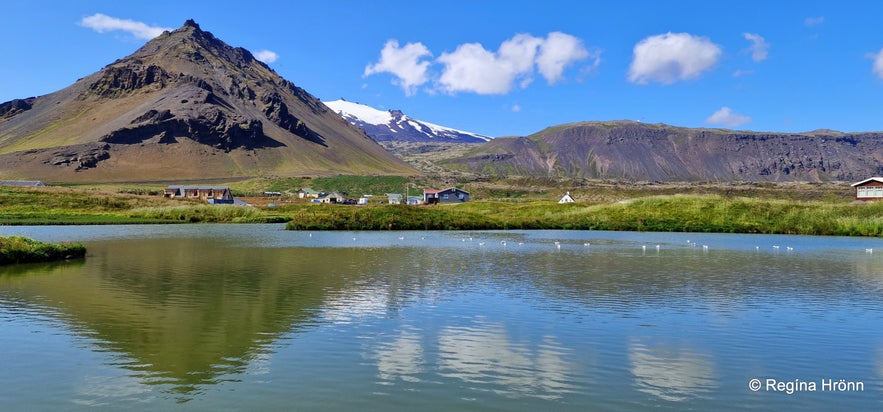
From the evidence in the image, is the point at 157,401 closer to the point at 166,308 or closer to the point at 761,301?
the point at 166,308

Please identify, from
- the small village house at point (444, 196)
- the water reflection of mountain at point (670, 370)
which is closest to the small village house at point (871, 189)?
the small village house at point (444, 196)

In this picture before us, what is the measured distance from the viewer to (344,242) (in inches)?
2190

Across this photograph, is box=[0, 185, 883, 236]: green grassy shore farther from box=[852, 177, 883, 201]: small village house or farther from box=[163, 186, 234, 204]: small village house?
box=[163, 186, 234, 204]: small village house

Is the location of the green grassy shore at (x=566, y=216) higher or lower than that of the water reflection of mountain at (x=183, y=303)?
higher

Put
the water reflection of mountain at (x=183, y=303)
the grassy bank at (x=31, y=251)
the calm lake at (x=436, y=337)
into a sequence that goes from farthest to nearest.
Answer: the grassy bank at (x=31, y=251) → the water reflection of mountain at (x=183, y=303) → the calm lake at (x=436, y=337)

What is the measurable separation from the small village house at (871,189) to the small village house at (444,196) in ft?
278

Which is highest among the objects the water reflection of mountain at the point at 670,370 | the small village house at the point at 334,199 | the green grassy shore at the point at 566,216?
the small village house at the point at 334,199

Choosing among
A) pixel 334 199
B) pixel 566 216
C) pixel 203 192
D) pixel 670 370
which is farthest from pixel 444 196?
pixel 670 370

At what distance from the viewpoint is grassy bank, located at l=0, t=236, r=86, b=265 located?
34.4 meters

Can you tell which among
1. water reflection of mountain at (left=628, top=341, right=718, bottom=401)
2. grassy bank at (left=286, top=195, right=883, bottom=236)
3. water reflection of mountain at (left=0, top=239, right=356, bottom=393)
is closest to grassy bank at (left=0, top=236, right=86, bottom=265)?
water reflection of mountain at (left=0, top=239, right=356, bottom=393)

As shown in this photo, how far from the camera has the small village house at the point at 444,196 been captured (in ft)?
527

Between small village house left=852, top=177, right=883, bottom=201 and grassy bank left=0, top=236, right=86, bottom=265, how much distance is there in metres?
111

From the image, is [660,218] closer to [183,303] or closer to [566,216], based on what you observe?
[566,216]

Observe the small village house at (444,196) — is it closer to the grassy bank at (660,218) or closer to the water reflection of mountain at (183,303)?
the grassy bank at (660,218)
